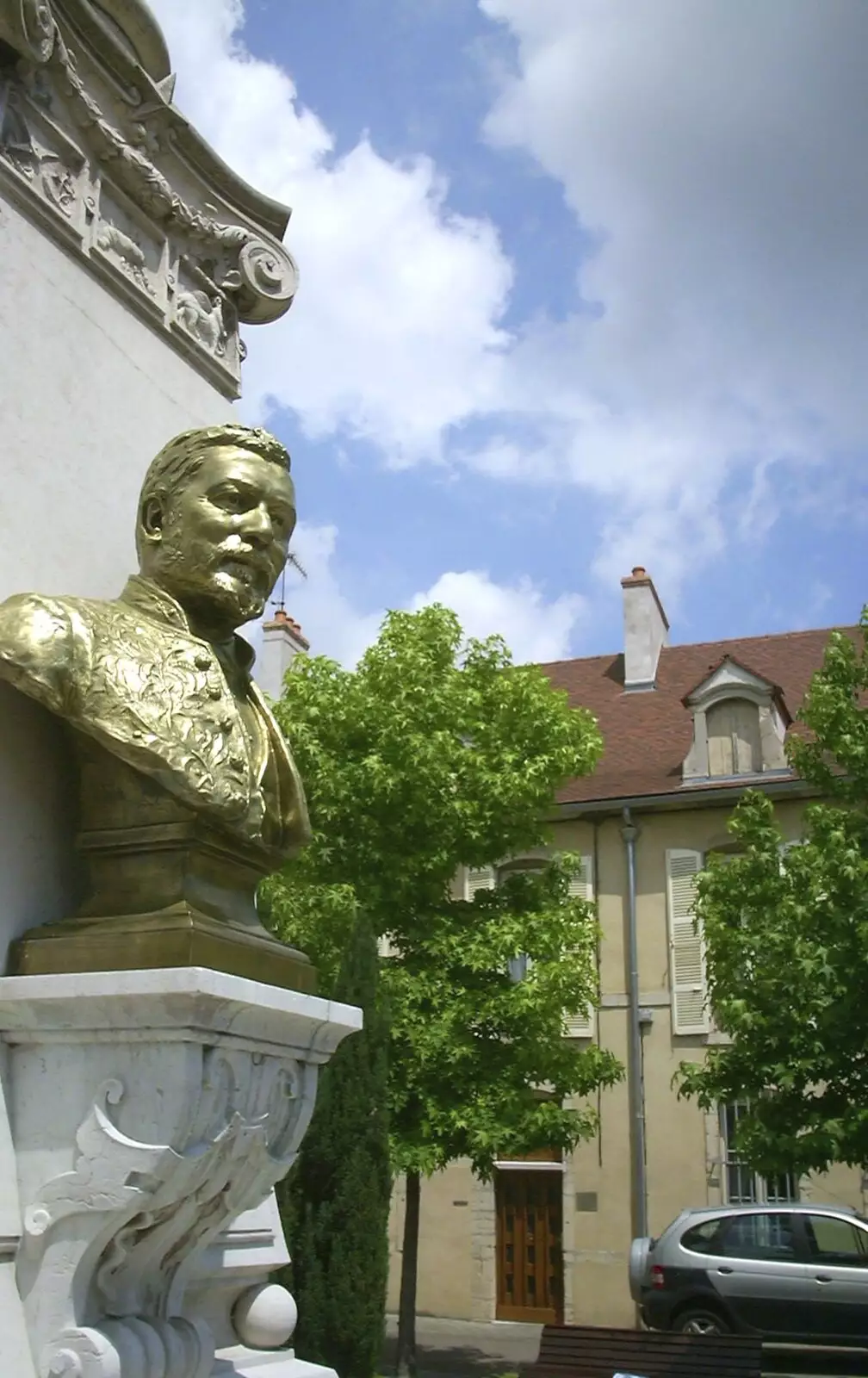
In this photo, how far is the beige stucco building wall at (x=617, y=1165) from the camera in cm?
1681

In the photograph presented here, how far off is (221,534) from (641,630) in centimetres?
1939

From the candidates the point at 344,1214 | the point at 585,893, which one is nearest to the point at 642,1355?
the point at 344,1214

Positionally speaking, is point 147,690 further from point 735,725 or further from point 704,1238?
point 735,725

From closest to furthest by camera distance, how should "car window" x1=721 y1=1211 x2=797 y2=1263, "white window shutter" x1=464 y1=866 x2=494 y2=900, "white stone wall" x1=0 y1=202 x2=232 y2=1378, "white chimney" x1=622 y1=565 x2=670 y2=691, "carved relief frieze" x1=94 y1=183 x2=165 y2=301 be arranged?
1. "white stone wall" x1=0 y1=202 x2=232 y2=1378
2. "carved relief frieze" x1=94 y1=183 x2=165 y2=301
3. "car window" x1=721 y1=1211 x2=797 y2=1263
4. "white window shutter" x1=464 y1=866 x2=494 y2=900
5. "white chimney" x1=622 y1=565 x2=670 y2=691

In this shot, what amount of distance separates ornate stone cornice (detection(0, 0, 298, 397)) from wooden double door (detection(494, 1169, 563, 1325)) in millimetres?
15279

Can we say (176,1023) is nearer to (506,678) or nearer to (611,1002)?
(506,678)

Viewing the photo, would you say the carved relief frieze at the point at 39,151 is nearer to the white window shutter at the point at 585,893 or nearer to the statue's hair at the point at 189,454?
the statue's hair at the point at 189,454

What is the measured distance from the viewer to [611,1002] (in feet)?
58.4

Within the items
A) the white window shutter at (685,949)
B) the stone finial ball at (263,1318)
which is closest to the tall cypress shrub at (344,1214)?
the stone finial ball at (263,1318)

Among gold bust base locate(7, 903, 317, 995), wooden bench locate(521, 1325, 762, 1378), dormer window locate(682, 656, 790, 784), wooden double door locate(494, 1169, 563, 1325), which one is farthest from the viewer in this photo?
dormer window locate(682, 656, 790, 784)

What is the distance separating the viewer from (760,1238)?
40.0 feet

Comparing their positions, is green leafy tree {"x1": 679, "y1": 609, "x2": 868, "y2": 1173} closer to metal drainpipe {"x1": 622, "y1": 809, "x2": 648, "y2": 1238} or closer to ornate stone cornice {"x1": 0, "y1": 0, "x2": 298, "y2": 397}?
metal drainpipe {"x1": 622, "y1": 809, "x2": 648, "y2": 1238}

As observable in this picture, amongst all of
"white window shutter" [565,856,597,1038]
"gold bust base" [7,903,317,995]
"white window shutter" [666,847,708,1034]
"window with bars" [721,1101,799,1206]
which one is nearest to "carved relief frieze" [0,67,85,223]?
"gold bust base" [7,903,317,995]

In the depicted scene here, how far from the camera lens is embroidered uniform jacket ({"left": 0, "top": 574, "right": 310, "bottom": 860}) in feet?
9.51
